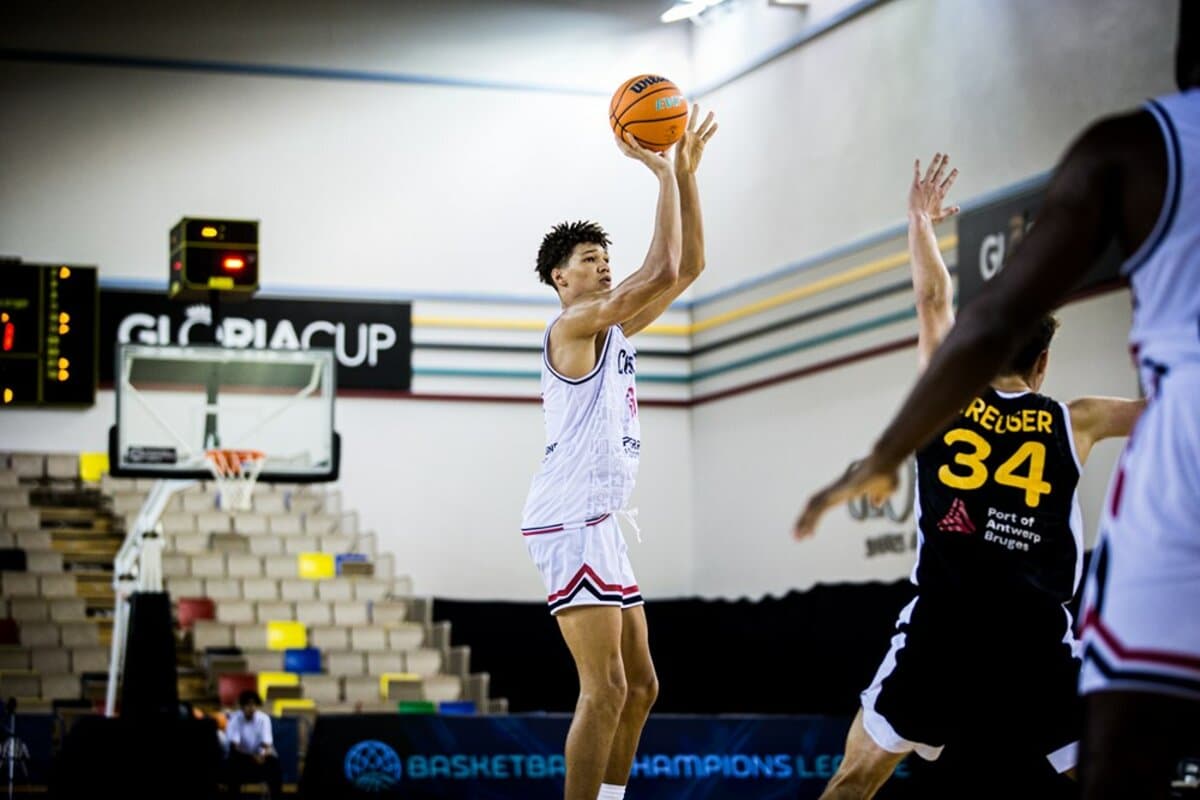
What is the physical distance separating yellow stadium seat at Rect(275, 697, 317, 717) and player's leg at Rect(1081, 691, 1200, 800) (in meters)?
12.2

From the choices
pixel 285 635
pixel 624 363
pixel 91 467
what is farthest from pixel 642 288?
pixel 91 467

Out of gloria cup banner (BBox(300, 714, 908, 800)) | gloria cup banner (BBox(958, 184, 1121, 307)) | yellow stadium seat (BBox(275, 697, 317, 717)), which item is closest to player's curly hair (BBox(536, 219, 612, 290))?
gloria cup banner (BBox(300, 714, 908, 800))

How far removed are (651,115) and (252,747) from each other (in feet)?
25.9

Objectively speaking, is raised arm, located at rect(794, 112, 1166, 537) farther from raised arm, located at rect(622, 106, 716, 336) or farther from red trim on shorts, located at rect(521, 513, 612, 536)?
raised arm, located at rect(622, 106, 716, 336)

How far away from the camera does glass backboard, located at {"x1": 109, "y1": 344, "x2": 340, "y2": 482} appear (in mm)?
13094

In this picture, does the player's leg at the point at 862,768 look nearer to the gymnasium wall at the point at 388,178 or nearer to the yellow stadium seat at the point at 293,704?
the yellow stadium seat at the point at 293,704

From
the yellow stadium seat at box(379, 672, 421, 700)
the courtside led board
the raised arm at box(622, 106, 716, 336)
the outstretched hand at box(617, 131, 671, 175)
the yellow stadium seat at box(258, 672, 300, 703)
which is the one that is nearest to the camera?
the outstretched hand at box(617, 131, 671, 175)

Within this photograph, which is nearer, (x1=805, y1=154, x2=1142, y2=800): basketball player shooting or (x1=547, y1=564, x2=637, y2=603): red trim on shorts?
(x1=805, y1=154, x2=1142, y2=800): basketball player shooting

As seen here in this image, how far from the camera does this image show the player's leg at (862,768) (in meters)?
4.84

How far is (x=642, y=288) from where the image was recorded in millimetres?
5707

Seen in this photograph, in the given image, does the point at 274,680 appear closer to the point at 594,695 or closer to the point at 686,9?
the point at 686,9

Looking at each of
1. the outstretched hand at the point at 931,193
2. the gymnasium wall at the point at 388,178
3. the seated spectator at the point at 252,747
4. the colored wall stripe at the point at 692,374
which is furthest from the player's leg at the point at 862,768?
the gymnasium wall at the point at 388,178

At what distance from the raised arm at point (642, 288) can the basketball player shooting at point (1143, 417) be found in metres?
3.07

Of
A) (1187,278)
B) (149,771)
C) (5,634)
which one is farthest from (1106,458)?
(1187,278)
